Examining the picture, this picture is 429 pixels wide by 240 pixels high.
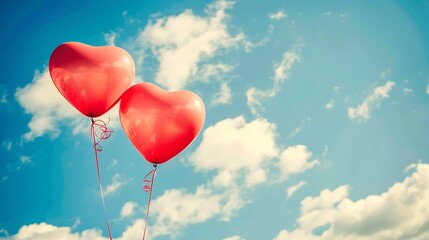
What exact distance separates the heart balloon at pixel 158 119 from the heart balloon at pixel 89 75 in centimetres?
42

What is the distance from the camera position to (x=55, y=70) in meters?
9.73

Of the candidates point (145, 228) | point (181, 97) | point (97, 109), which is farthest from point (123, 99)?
point (145, 228)

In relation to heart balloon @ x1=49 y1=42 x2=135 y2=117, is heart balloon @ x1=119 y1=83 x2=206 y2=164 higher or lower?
lower

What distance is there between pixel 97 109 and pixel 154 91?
54.4 inches

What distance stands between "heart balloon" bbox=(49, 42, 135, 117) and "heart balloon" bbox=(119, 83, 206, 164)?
42cm

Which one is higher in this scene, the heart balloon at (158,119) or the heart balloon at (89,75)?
the heart balloon at (89,75)

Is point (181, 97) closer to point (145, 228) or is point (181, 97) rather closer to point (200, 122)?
point (200, 122)

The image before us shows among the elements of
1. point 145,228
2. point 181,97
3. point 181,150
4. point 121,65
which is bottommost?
point 145,228

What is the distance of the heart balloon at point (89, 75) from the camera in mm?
9523

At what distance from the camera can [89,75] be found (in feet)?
31.2

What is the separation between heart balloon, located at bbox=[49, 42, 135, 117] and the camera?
952cm

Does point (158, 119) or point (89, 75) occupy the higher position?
point (89, 75)

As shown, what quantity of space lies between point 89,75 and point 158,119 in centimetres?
186

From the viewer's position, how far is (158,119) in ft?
31.1
